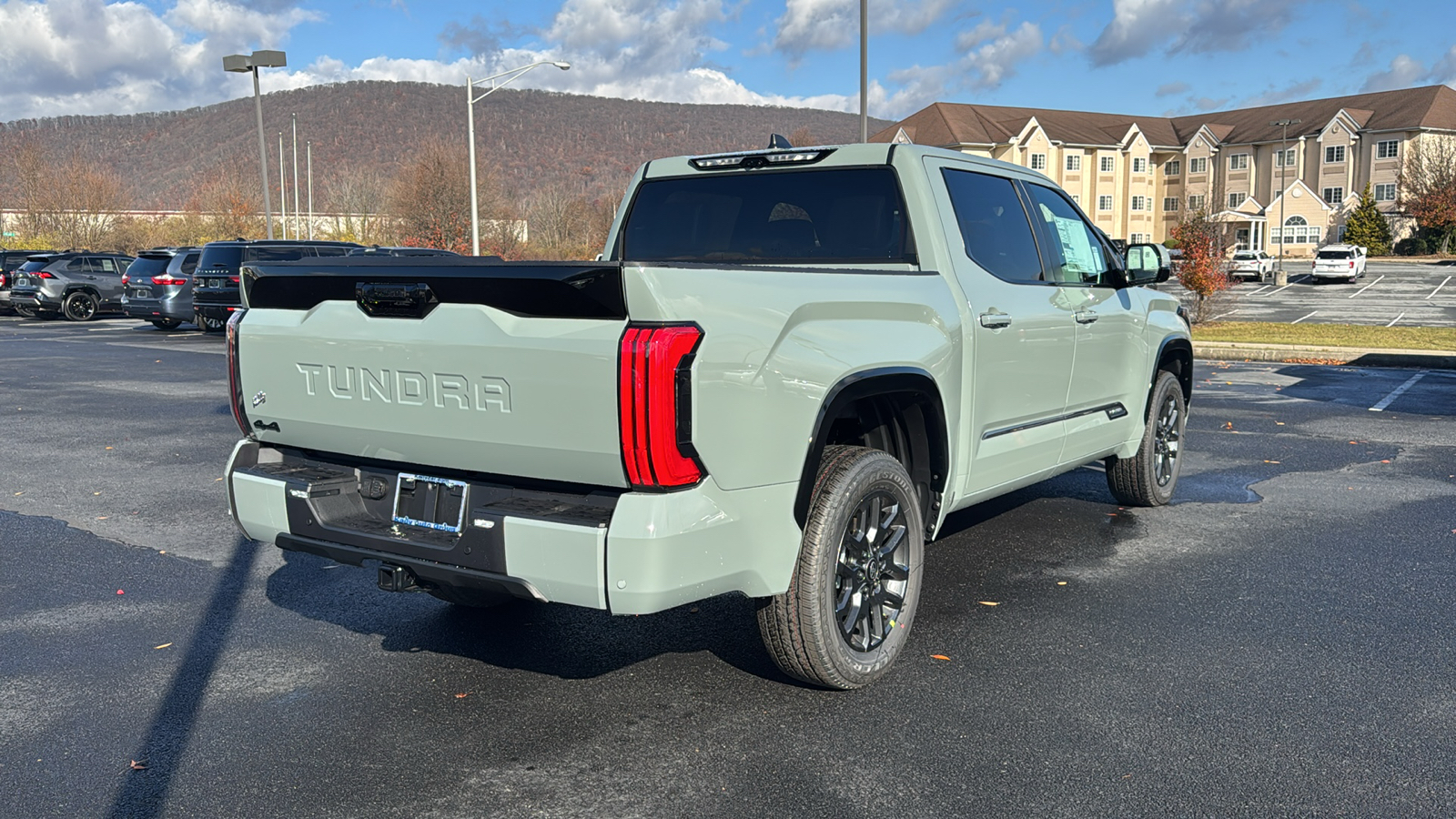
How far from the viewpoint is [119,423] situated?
11.4 m

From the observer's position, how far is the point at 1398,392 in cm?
1373

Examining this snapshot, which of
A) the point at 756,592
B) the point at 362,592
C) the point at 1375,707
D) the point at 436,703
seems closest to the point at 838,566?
the point at 756,592

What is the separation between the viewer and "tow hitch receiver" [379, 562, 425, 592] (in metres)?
3.83

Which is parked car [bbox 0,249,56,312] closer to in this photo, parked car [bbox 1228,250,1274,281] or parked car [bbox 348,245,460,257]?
parked car [bbox 348,245,460,257]

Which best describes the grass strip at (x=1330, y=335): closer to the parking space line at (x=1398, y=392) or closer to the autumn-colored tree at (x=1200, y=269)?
the autumn-colored tree at (x=1200, y=269)

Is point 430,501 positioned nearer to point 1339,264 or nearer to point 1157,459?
point 1157,459

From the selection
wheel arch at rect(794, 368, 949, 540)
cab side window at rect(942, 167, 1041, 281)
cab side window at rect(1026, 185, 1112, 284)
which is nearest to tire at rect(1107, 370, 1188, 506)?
cab side window at rect(1026, 185, 1112, 284)

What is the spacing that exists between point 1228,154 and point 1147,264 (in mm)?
100906

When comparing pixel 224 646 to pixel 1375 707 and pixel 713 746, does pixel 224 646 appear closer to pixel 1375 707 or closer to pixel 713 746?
pixel 713 746

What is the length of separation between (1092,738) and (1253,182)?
336 ft

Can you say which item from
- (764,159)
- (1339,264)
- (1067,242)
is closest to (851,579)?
(764,159)

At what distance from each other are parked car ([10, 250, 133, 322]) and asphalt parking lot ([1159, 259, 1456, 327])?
3029 centimetres

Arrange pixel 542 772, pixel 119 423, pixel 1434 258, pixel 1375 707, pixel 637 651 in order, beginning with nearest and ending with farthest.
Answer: pixel 542 772 → pixel 1375 707 → pixel 637 651 → pixel 119 423 → pixel 1434 258

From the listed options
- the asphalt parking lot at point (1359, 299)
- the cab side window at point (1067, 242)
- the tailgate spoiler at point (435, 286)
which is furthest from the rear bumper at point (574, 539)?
the asphalt parking lot at point (1359, 299)
